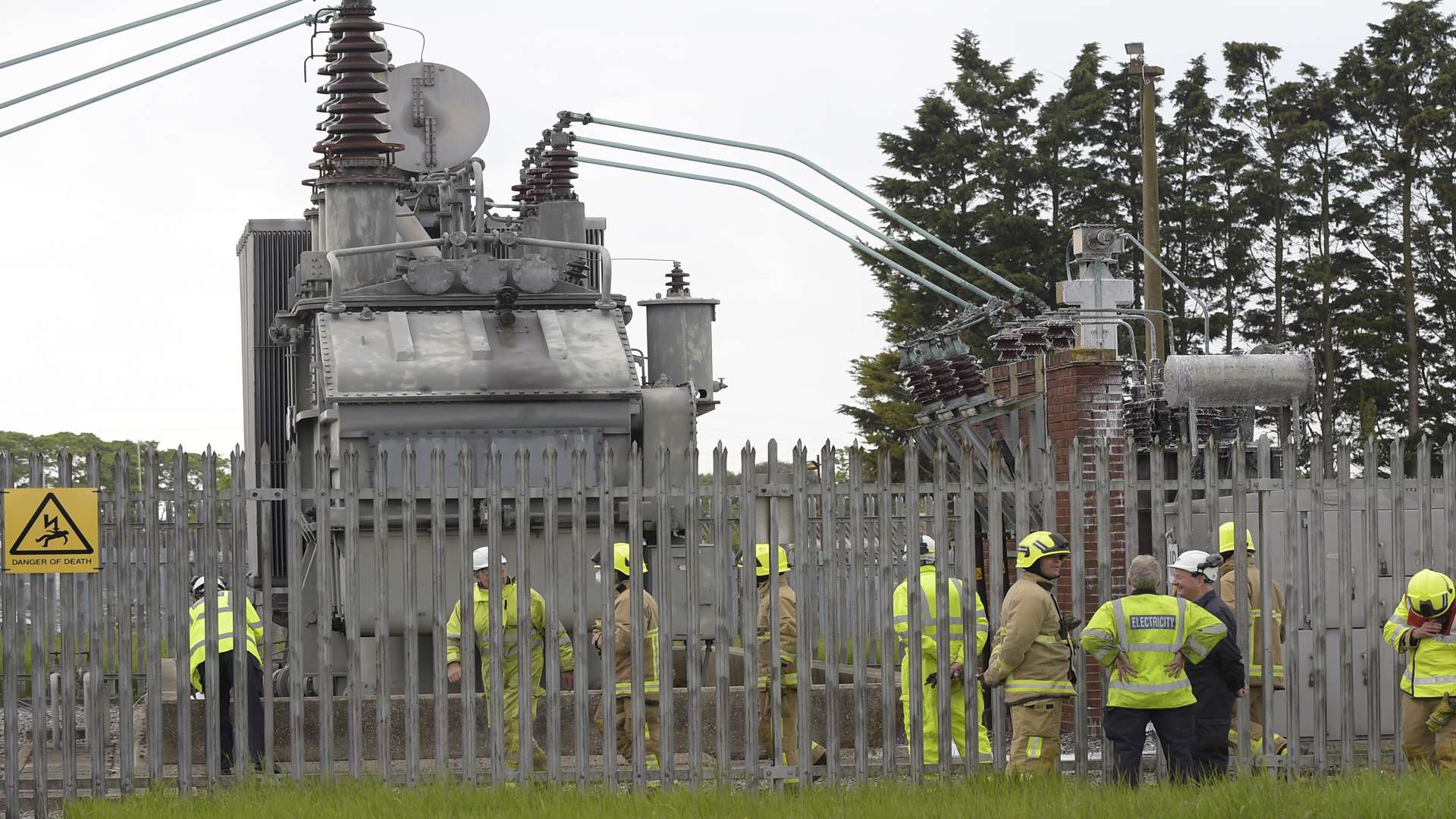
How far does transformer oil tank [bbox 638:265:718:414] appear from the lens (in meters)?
17.4

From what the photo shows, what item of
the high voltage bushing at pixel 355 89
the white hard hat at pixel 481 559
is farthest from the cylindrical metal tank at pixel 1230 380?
the white hard hat at pixel 481 559

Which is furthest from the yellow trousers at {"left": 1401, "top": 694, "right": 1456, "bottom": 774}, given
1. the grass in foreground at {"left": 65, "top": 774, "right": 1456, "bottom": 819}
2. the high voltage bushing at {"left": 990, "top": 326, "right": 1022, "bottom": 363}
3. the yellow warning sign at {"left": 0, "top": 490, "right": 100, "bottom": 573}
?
the yellow warning sign at {"left": 0, "top": 490, "right": 100, "bottom": 573}

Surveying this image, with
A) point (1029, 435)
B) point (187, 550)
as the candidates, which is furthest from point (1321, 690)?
point (187, 550)

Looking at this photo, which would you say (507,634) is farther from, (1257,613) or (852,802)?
(1257,613)

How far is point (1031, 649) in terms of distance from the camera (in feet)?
36.9

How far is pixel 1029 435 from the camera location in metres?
16.7

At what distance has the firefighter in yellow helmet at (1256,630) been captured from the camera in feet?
38.9

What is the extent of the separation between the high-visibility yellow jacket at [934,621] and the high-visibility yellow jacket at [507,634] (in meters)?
1.97

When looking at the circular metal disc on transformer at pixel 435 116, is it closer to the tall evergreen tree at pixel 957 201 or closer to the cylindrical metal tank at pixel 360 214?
the cylindrical metal tank at pixel 360 214

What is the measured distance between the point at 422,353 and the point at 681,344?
3.34 meters

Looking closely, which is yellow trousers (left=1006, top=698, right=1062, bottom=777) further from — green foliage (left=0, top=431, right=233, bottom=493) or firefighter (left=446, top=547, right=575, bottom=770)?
green foliage (left=0, top=431, right=233, bottom=493)

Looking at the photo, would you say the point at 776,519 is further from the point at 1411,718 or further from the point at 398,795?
the point at 1411,718

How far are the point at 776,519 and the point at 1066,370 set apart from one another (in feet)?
14.9

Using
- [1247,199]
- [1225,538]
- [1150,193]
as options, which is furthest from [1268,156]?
[1225,538]
